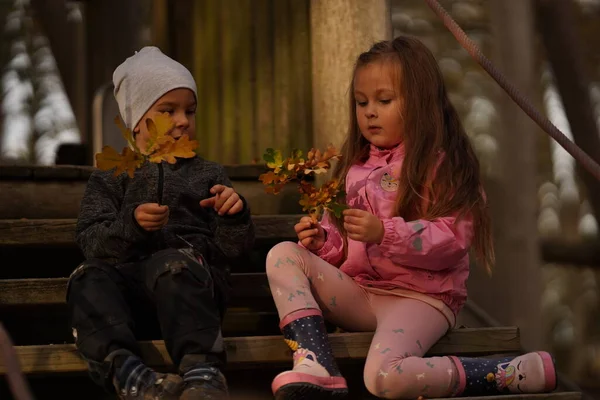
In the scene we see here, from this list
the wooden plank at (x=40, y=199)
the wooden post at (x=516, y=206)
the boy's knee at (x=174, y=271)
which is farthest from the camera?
the wooden post at (x=516, y=206)

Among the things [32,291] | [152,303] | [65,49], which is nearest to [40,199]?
[32,291]

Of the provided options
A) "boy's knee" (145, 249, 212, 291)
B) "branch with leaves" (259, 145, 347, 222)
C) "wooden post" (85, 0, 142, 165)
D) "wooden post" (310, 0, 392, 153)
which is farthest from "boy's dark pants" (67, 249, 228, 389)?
"wooden post" (85, 0, 142, 165)

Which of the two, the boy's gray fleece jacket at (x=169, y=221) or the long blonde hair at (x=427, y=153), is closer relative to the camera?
A: the boy's gray fleece jacket at (x=169, y=221)

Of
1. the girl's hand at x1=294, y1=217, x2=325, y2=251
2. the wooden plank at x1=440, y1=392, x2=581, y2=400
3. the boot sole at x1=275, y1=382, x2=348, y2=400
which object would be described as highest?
the girl's hand at x1=294, y1=217, x2=325, y2=251

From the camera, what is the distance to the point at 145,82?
3592 mm

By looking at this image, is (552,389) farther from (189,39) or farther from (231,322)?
(189,39)

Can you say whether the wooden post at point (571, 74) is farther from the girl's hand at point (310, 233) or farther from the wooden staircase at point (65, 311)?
the girl's hand at point (310, 233)

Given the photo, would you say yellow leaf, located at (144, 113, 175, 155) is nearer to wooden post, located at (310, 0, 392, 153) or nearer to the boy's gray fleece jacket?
the boy's gray fleece jacket

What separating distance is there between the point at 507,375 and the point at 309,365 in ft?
1.97

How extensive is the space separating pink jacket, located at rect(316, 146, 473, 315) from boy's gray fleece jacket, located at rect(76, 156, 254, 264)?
1.10ft

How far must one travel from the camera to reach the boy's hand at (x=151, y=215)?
3086 millimetres

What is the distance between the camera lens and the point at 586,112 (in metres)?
5.84

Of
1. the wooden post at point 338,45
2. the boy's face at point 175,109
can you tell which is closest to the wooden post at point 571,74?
the wooden post at point 338,45

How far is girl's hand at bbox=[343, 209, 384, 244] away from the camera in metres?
3.14
